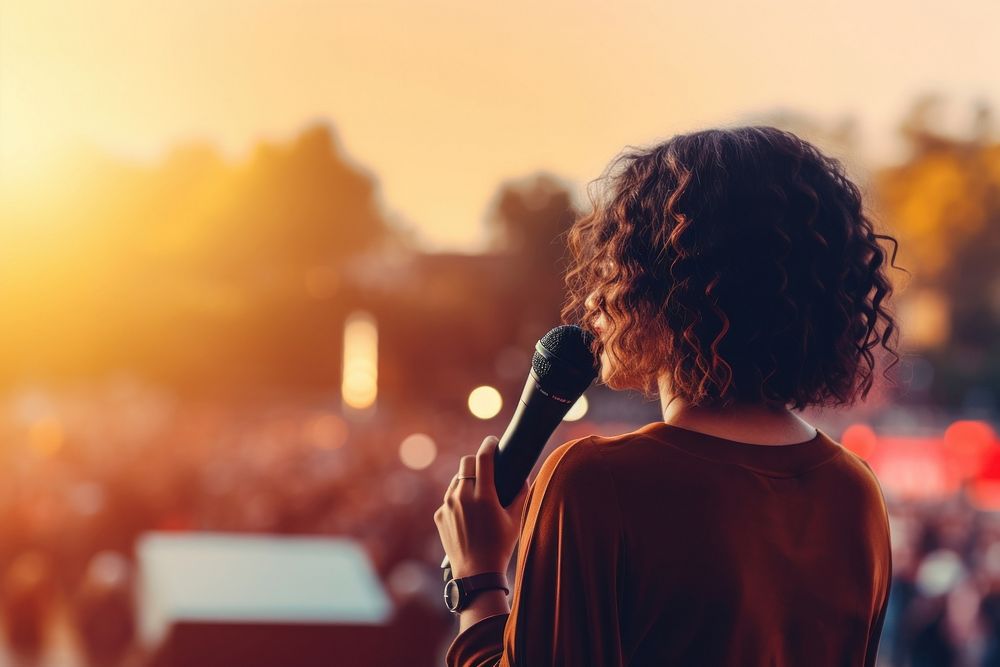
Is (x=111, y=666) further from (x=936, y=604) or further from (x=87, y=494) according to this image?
(x=936, y=604)

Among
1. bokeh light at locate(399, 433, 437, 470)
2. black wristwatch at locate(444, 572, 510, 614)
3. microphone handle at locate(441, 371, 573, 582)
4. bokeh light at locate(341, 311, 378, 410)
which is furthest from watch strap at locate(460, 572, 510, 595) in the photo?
bokeh light at locate(341, 311, 378, 410)

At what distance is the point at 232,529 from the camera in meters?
11.0

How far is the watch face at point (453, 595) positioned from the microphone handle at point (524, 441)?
127 millimetres

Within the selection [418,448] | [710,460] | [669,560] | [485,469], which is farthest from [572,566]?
[418,448]

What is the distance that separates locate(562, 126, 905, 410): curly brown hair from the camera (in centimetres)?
145

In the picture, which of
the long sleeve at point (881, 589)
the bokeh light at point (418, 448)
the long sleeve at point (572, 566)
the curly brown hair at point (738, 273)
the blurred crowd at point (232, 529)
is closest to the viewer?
the long sleeve at point (572, 566)

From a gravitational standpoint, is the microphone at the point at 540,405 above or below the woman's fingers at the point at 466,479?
above

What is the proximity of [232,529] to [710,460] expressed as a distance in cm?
1009

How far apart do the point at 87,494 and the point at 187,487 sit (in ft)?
9.26

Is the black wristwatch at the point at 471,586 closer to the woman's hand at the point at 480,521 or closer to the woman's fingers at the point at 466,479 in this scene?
the woman's hand at the point at 480,521

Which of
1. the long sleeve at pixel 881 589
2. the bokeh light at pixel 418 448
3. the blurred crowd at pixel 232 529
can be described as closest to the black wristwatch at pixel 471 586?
the long sleeve at pixel 881 589

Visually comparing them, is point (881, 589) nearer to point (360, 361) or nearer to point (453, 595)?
point (453, 595)

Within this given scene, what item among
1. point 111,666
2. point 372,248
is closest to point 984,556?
point 111,666

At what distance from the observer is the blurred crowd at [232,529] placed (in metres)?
7.27
